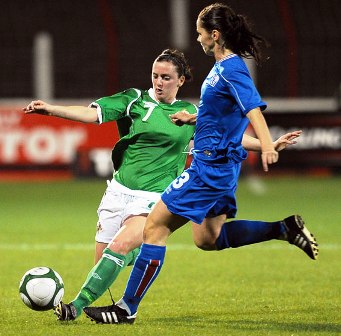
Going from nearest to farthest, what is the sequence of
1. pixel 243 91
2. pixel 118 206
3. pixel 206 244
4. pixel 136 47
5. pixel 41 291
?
pixel 243 91, pixel 41 291, pixel 206 244, pixel 118 206, pixel 136 47

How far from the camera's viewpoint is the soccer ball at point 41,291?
713 cm

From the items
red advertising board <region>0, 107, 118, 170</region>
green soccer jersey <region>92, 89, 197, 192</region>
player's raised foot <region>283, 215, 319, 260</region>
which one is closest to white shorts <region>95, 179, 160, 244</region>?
green soccer jersey <region>92, 89, 197, 192</region>

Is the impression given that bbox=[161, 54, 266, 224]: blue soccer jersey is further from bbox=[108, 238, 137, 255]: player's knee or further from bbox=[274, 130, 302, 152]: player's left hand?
bbox=[108, 238, 137, 255]: player's knee

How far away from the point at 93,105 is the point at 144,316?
4.90 ft

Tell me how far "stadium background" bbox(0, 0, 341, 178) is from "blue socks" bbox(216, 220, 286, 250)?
44.8ft

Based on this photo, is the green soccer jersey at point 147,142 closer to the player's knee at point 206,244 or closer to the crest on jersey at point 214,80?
the player's knee at point 206,244

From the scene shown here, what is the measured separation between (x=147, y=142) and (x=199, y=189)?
83cm

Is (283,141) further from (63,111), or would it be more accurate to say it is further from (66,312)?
(66,312)

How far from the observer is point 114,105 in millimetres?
7352

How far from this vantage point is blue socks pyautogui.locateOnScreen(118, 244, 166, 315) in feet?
22.5

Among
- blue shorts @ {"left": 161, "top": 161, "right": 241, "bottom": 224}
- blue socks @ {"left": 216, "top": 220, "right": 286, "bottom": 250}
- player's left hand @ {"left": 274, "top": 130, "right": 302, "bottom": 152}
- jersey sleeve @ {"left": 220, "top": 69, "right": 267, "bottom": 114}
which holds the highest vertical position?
jersey sleeve @ {"left": 220, "top": 69, "right": 267, "bottom": 114}

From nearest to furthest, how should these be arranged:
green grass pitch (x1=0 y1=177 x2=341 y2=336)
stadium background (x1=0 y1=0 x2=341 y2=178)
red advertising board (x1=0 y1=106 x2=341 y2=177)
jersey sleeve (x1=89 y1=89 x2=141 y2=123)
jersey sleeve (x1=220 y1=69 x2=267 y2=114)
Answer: jersey sleeve (x1=220 y1=69 x2=267 y2=114) < green grass pitch (x1=0 y1=177 x2=341 y2=336) < jersey sleeve (x1=89 y1=89 x2=141 y2=123) < red advertising board (x1=0 y1=106 x2=341 y2=177) < stadium background (x1=0 y1=0 x2=341 y2=178)

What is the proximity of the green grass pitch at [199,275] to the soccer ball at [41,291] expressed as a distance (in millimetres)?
125

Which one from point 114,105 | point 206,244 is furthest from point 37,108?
point 206,244
